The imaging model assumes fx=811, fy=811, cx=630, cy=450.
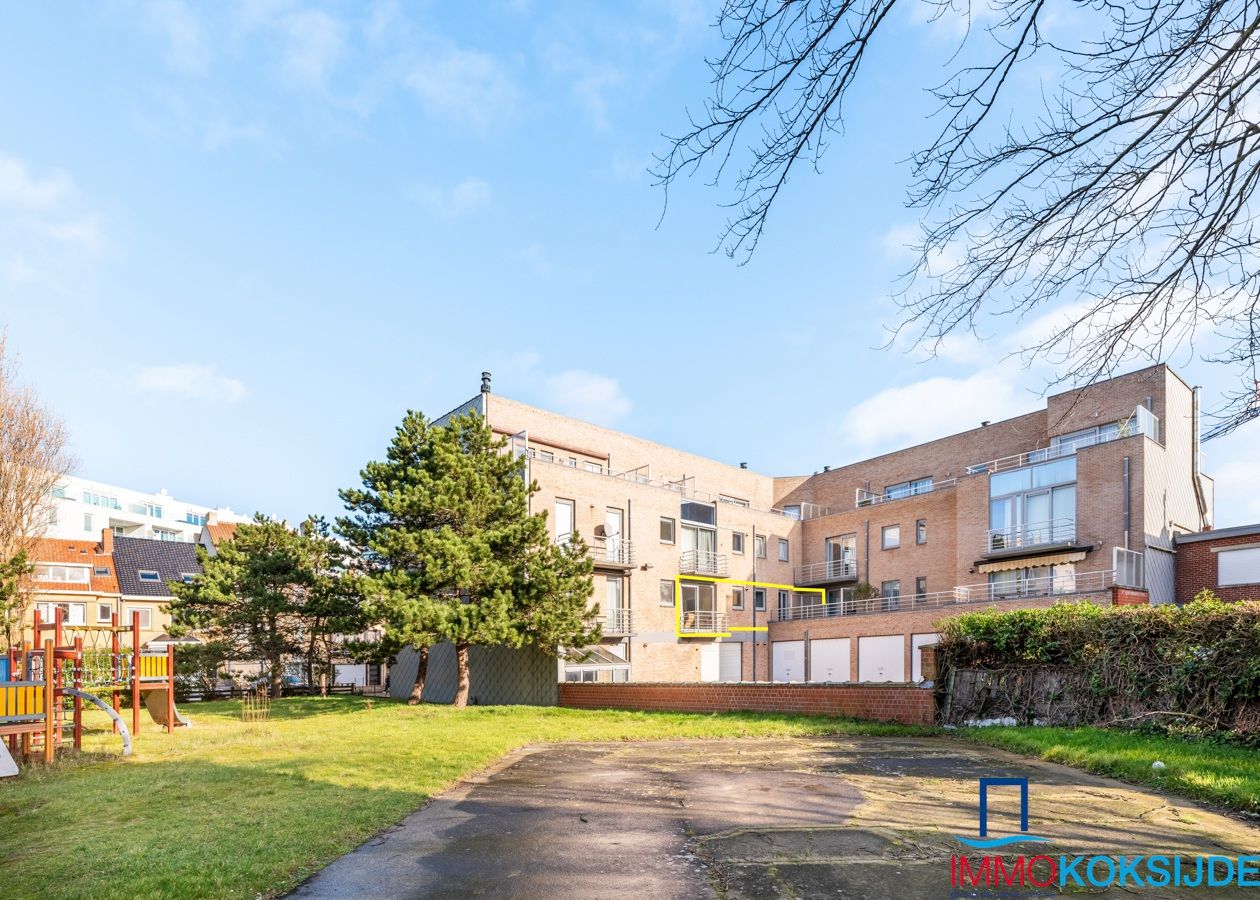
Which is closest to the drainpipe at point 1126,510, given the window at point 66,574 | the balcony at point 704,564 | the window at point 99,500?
the balcony at point 704,564

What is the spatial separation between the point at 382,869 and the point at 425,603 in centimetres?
1525

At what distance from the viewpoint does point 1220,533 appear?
27484mm

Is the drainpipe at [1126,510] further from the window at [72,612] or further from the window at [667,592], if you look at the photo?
the window at [72,612]

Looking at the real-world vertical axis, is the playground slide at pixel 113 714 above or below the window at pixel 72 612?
above

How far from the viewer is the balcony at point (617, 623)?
95.1ft

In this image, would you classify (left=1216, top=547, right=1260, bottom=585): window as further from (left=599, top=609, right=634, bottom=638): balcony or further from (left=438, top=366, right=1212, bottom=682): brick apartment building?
(left=599, top=609, right=634, bottom=638): balcony

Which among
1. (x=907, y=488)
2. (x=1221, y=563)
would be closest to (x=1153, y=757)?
(x=1221, y=563)

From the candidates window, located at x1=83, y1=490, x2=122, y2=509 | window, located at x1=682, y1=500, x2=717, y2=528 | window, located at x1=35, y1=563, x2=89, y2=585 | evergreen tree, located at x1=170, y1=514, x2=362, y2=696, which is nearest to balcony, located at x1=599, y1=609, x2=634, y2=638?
window, located at x1=682, y1=500, x2=717, y2=528

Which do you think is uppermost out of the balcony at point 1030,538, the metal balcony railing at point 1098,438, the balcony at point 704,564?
the metal balcony railing at point 1098,438

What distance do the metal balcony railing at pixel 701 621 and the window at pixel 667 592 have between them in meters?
0.82

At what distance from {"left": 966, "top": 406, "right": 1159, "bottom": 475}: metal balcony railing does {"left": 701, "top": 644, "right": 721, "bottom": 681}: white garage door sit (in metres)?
13.5

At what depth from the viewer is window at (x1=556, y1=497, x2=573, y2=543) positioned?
28.8 m

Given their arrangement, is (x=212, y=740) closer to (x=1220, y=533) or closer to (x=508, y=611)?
(x=508, y=611)

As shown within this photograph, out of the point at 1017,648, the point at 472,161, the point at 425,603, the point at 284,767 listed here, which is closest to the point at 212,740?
the point at 284,767
